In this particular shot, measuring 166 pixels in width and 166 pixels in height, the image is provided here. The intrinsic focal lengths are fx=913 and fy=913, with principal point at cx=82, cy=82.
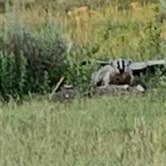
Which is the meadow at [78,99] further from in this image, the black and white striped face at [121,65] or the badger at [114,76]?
the black and white striped face at [121,65]

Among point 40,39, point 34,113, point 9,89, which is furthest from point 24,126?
point 40,39

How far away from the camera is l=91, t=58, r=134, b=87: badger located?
34.8 feet

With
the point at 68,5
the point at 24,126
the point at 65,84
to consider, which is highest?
the point at 24,126

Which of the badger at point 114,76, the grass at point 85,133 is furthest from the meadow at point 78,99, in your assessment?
the badger at point 114,76

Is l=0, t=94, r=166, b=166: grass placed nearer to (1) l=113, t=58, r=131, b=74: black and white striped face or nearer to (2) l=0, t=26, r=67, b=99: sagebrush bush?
(2) l=0, t=26, r=67, b=99: sagebrush bush

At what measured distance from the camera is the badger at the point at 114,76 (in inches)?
417

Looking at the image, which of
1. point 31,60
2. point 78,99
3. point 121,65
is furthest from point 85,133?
point 121,65

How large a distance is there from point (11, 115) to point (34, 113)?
235mm

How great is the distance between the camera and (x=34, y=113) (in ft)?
26.3

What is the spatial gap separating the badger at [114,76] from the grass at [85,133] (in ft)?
4.72

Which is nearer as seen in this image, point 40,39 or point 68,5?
point 40,39

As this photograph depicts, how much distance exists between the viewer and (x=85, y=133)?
716 centimetres

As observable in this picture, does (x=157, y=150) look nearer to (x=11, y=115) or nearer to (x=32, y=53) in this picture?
(x=11, y=115)

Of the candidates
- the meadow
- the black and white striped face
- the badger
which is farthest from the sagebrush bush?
the black and white striped face
